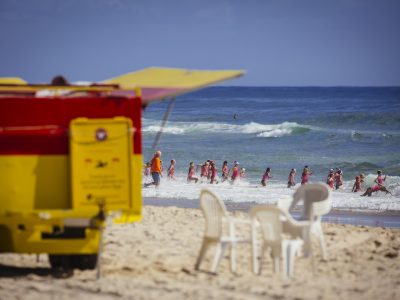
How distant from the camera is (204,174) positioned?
32.4 metres

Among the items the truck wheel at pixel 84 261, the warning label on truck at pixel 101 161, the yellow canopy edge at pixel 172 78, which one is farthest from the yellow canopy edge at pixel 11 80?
the truck wheel at pixel 84 261

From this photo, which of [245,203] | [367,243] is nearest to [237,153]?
[245,203]

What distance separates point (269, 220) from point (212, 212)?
25.8 inches

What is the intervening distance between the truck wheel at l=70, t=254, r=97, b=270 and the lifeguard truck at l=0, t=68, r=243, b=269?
0.72 metres

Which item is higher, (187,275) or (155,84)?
(155,84)

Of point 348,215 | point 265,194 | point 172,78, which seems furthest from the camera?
point 265,194

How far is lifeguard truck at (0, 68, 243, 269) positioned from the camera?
9.27 m

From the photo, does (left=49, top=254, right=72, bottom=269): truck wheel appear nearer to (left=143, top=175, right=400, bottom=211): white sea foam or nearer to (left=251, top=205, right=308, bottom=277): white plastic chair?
(left=251, top=205, right=308, bottom=277): white plastic chair

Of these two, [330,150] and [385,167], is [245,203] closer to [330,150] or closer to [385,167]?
[385,167]

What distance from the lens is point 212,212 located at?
1027cm


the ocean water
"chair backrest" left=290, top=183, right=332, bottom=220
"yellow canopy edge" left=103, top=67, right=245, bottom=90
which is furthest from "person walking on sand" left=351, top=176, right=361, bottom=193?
"yellow canopy edge" left=103, top=67, right=245, bottom=90

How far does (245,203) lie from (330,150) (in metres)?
23.8

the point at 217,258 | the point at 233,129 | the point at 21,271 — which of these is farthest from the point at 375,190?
the point at 233,129

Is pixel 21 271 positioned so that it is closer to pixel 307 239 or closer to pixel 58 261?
pixel 58 261
